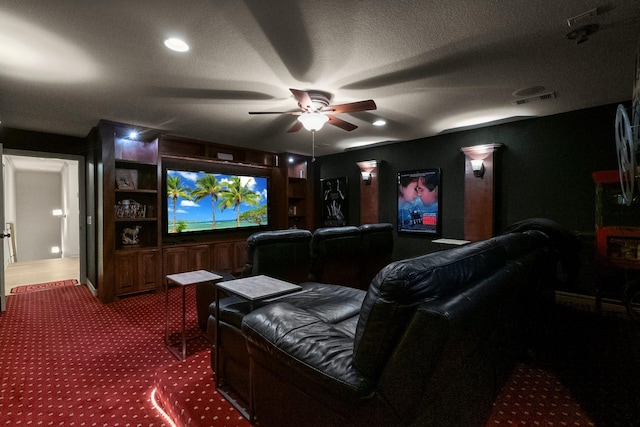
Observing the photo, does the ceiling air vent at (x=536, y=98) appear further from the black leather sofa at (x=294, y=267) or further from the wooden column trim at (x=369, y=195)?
the wooden column trim at (x=369, y=195)

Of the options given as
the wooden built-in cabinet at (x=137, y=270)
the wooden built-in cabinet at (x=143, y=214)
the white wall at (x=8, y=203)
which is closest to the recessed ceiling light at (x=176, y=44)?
the wooden built-in cabinet at (x=143, y=214)

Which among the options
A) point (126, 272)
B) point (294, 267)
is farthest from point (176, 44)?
point (126, 272)

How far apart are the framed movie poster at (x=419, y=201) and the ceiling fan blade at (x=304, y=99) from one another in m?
2.94

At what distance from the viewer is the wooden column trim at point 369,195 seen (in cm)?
593

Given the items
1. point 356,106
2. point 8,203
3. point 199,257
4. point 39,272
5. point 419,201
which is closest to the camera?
point 356,106

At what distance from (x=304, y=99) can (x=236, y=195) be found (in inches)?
135

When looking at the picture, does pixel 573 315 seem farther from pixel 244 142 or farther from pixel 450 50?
pixel 244 142

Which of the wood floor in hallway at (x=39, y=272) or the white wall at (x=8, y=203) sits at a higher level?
the white wall at (x=8, y=203)

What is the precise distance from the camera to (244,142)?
5.44m

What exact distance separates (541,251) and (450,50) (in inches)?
66.6

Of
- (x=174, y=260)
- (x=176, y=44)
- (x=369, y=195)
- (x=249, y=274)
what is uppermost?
(x=176, y=44)

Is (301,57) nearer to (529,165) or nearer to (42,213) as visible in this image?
(529,165)

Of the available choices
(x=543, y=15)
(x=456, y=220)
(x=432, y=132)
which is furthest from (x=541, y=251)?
(x=432, y=132)

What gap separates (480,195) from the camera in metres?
4.52
